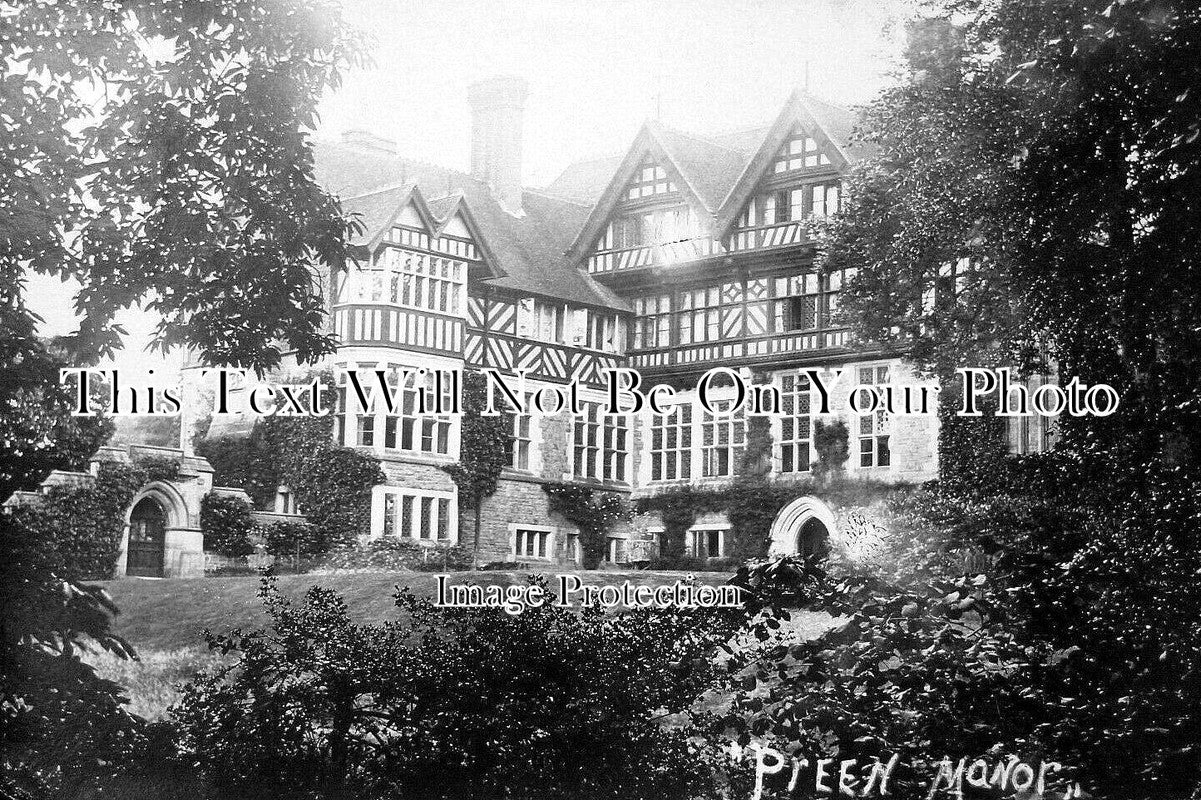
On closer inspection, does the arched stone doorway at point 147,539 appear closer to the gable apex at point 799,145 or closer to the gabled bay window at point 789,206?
the gable apex at point 799,145

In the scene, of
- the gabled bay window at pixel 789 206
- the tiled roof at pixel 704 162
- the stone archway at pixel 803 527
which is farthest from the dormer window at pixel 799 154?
the stone archway at pixel 803 527

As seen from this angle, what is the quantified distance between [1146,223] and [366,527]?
5014 mm

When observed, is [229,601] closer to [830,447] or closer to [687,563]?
[687,563]

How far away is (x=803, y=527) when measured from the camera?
841cm

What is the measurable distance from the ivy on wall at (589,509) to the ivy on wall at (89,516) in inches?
99.3

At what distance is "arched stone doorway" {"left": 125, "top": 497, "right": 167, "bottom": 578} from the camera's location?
8297 millimetres

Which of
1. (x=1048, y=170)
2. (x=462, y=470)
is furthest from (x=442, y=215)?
(x=1048, y=170)

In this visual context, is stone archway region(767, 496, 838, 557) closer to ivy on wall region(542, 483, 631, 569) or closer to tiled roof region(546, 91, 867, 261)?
ivy on wall region(542, 483, 631, 569)

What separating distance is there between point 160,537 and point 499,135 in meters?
3.41

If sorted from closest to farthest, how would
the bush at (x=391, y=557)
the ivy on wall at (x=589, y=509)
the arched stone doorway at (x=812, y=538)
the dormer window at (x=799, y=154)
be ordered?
the arched stone doorway at (x=812, y=538), the bush at (x=391, y=557), the ivy on wall at (x=589, y=509), the dormer window at (x=799, y=154)

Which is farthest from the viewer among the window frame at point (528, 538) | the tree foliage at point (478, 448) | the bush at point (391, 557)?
the window frame at point (528, 538)

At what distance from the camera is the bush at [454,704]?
25.6 feet

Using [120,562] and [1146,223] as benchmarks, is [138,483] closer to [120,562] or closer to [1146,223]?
[120,562]

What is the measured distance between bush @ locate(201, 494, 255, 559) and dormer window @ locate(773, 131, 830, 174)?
4474 millimetres
